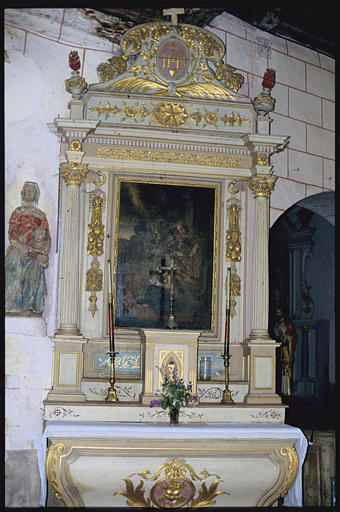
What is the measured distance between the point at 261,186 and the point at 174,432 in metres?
2.76

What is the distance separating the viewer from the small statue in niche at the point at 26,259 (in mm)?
6863

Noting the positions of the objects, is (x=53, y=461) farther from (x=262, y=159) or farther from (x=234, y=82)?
(x=234, y=82)

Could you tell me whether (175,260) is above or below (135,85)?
below

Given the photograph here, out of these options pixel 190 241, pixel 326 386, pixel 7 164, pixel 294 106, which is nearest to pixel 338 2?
pixel 294 106

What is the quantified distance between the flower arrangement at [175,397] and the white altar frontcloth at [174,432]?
19cm

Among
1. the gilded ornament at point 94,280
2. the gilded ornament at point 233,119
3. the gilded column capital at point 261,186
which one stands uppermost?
the gilded ornament at point 233,119

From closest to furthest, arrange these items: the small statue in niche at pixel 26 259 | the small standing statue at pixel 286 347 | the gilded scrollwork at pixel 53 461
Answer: the gilded scrollwork at pixel 53 461
the small statue in niche at pixel 26 259
the small standing statue at pixel 286 347

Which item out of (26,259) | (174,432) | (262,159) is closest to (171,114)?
(262,159)

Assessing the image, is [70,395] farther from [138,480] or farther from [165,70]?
[165,70]

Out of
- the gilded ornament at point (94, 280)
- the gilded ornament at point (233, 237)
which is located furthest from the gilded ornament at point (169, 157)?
the gilded ornament at point (94, 280)

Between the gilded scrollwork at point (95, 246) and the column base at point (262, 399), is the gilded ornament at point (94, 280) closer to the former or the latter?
the gilded scrollwork at point (95, 246)

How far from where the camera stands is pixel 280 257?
479 inches

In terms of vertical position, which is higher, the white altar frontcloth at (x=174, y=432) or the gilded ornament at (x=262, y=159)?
the gilded ornament at (x=262, y=159)

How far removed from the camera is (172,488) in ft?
20.7
